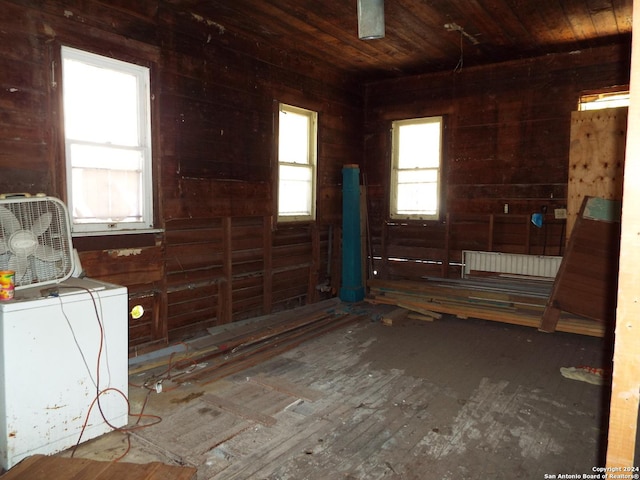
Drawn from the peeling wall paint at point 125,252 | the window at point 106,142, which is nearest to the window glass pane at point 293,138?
the window at point 106,142

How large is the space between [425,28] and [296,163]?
7.18 ft

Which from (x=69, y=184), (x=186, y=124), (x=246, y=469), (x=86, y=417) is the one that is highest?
(x=186, y=124)

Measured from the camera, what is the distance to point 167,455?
2.55 metres

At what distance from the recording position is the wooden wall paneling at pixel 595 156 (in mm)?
4949

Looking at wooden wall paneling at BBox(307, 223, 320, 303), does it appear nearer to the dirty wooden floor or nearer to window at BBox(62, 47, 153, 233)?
the dirty wooden floor

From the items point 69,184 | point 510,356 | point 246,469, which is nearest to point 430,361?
point 510,356

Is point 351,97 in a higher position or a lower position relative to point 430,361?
higher

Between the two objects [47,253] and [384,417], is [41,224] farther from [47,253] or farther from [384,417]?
[384,417]

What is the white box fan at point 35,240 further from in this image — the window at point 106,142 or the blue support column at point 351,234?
the blue support column at point 351,234

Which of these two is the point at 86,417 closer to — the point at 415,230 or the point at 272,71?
the point at 272,71

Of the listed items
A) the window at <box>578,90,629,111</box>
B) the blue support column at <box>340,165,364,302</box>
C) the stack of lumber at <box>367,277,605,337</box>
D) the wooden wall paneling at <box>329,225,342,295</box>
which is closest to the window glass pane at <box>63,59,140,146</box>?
the blue support column at <box>340,165,364,302</box>

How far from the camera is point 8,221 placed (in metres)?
2.56

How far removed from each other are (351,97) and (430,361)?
13.7ft

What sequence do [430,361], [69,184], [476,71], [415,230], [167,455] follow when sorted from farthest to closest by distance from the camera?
[415,230], [476,71], [430,361], [69,184], [167,455]
